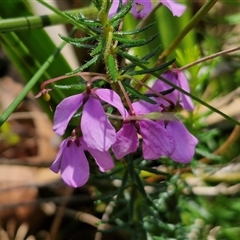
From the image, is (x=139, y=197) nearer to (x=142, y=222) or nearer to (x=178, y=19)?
(x=142, y=222)

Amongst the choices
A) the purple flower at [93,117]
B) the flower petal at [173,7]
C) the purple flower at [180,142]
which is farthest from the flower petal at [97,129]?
the flower petal at [173,7]

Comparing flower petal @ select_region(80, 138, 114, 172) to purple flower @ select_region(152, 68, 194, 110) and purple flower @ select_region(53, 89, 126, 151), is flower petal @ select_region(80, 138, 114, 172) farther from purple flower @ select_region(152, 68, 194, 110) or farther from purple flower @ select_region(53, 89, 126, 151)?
purple flower @ select_region(152, 68, 194, 110)

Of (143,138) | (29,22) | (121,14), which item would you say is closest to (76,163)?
(143,138)

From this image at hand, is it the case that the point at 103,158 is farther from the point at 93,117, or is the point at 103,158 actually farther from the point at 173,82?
the point at 173,82

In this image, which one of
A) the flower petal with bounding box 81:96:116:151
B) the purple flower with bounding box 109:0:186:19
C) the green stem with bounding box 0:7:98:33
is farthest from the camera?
the green stem with bounding box 0:7:98:33

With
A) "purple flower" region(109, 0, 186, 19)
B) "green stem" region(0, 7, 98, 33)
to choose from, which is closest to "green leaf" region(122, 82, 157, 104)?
"purple flower" region(109, 0, 186, 19)

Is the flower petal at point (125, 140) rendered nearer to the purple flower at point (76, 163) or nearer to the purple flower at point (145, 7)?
the purple flower at point (76, 163)
